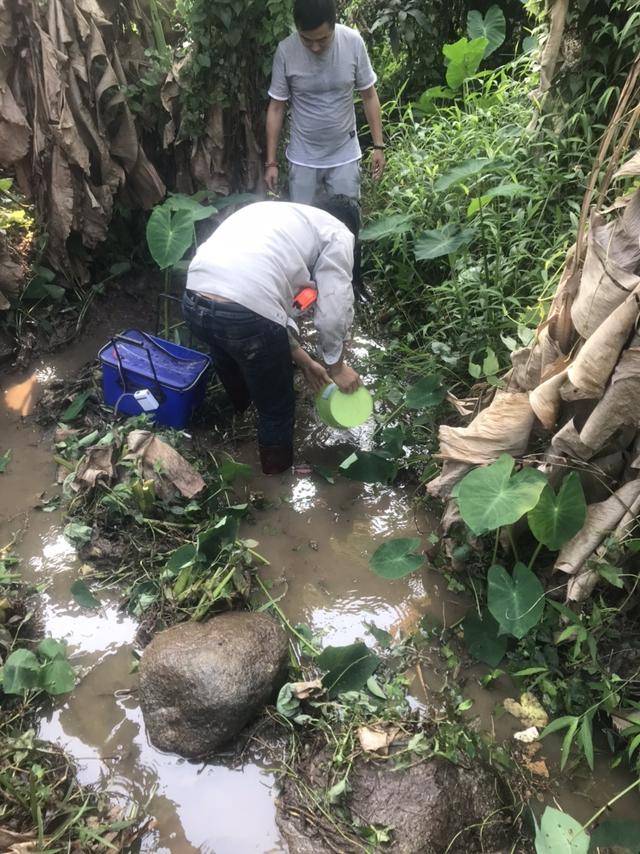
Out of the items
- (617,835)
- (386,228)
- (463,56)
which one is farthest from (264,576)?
(463,56)

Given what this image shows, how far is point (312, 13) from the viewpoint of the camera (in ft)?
10.4

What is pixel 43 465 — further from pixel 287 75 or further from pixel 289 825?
pixel 287 75

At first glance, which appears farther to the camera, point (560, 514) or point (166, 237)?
point (166, 237)

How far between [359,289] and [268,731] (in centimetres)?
285

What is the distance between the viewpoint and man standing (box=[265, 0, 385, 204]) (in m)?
3.36

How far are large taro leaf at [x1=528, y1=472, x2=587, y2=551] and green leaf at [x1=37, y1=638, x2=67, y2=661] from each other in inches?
71.3

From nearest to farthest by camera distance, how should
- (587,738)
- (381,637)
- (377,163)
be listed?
(587,738)
(381,637)
(377,163)

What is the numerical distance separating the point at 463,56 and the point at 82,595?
369cm

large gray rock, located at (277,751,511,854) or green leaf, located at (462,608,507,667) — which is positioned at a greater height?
green leaf, located at (462,608,507,667)

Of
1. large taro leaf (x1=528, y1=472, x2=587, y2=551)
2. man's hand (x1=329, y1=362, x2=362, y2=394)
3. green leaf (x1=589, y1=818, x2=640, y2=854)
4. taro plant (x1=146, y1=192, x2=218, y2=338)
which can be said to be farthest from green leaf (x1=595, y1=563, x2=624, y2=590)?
taro plant (x1=146, y1=192, x2=218, y2=338)

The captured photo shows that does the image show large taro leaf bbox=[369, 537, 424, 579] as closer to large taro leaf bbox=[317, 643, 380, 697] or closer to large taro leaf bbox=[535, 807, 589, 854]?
large taro leaf bbox=[317, 643, 380, 697]

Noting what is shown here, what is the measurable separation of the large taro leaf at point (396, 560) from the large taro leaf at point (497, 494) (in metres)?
0.42

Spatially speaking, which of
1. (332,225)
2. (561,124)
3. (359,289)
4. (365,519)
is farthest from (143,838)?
(561,124)

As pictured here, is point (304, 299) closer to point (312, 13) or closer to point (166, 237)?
point (166, 237)
